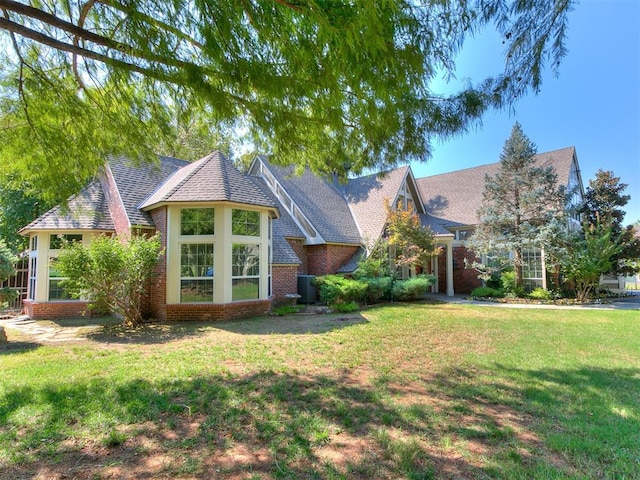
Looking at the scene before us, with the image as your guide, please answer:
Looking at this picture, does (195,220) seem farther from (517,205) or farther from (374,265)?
(517,205)

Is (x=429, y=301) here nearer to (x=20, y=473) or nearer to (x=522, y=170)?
(x=522, y=170)

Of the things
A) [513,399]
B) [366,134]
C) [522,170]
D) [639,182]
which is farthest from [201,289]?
[639,182]

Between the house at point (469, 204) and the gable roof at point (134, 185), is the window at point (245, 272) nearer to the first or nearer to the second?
the gable roof at point (134, 185)

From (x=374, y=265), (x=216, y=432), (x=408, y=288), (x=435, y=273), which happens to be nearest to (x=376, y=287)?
(x=374, y=265)

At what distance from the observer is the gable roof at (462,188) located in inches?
770

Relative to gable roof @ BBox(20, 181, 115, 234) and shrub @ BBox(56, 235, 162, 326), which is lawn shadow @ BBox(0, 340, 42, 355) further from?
gable roof @ BBox(20, 181, 115, 234)

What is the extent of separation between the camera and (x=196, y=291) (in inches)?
411

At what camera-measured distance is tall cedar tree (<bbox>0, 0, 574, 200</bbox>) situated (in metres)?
3.37

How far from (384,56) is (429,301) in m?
13.6

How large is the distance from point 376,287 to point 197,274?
7.25 m

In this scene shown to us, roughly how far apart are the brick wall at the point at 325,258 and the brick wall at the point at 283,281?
2.02 metres

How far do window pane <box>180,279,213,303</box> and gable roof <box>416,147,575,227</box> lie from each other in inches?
581

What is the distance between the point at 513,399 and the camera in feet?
14.1

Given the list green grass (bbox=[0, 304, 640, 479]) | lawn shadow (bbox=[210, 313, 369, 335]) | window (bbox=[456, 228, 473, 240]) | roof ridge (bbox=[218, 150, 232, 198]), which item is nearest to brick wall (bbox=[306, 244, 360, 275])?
lawn shadow (bbox=[210, 313, 369, 335])
